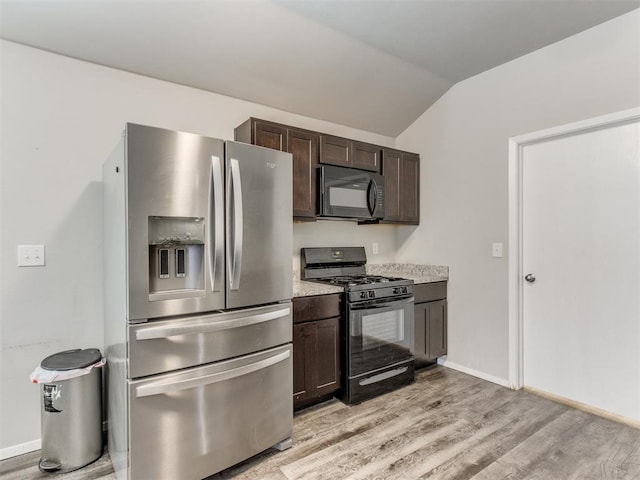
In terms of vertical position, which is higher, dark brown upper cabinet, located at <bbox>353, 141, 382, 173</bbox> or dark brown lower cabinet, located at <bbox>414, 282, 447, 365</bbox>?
dark brown upper cabinet, located at <bbox>353, 141, 382, 173</bbox>

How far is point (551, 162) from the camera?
2.79m

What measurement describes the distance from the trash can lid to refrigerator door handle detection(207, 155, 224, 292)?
0.95 metres

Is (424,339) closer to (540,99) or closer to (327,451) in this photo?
(327,451)

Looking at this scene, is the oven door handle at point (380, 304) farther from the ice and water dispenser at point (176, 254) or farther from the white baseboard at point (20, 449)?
the white baseboard at point (20, 449)

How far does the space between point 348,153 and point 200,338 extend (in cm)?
211

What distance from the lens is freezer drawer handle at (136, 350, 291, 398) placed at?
1565 millimetres

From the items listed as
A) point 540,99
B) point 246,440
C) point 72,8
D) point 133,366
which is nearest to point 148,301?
point 133,366

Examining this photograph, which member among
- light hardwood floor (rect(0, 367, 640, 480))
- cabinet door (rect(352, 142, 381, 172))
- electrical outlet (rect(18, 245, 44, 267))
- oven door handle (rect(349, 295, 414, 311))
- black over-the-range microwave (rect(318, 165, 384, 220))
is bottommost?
light hardwood floor (rect(0, 367, 640, 480))

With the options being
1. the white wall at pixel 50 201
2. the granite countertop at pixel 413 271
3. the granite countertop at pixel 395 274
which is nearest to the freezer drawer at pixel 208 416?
the granite countertop at pixel 395 274

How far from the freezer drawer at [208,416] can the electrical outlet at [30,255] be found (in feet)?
3.81

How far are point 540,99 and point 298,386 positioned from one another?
9.81 ft

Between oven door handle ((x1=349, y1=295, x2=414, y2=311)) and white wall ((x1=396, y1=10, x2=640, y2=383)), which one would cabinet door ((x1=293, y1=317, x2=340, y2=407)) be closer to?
oven door handle ((x1=349, y1=295, x2=414, y2=311))

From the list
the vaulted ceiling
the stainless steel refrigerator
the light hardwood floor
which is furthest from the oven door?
the vaulted ceiling

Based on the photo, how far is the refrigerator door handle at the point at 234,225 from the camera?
5.98 ft
